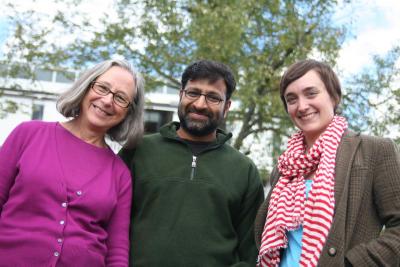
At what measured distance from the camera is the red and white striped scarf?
253 cm

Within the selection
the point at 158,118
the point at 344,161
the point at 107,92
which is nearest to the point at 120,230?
the point at 107,92

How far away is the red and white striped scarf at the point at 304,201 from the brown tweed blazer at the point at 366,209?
56mm

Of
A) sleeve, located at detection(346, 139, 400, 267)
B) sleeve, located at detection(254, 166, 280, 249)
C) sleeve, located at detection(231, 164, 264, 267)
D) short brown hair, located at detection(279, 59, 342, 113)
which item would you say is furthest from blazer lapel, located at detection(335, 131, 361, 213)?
sleeve, located at detection(231, 164, 264, 267)

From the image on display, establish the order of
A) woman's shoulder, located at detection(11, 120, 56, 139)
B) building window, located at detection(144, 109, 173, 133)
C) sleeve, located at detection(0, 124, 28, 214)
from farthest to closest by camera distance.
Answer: building window, located at detection(144, 109, 173, 133) < woman's shoulder, located at detection(11, 120, 56, 139) < sleeve, located at detection(0, 124, 28, 214)

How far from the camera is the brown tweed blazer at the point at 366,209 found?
2432 millimetres

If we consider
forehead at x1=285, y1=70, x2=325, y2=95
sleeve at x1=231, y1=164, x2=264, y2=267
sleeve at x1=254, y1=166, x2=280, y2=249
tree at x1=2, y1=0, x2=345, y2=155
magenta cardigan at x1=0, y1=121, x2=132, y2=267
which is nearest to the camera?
magenta cardigan at x1=0, y1=121, x2=132, y2=267

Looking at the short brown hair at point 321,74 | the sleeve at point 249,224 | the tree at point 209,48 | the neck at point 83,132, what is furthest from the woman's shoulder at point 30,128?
the tree at point 209,48

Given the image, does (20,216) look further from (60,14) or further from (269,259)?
(60,14)

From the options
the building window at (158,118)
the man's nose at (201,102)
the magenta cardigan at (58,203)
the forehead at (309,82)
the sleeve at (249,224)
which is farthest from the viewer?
the building window at (158,118)

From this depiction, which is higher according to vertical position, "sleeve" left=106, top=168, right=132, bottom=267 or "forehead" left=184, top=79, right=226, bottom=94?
"forehead" left=184, top=79, right=226, bottom=94

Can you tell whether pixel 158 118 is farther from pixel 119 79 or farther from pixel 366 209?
pixel 366 209

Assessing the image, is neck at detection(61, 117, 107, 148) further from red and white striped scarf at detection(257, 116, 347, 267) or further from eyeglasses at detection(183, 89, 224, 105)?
red and white striped scarf at detection(257, 116, 347, 267)

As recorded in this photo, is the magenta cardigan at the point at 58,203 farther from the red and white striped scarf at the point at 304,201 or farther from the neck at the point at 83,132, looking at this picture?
the red and white striped scarf at the point at 304,201

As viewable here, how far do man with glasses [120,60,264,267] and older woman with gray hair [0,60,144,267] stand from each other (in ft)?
0.64
